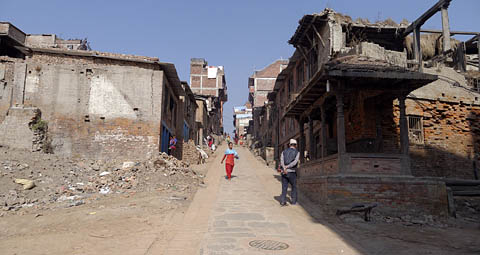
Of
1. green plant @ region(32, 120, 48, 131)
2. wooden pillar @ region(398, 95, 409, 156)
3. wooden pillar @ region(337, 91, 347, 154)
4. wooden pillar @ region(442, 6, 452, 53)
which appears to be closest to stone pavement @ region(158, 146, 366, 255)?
wooden pillar @ region(337, 91, 347, 154)

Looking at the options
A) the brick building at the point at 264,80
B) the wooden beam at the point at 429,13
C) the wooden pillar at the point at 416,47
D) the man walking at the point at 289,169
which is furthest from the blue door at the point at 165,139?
the brick building at the point at 264,80

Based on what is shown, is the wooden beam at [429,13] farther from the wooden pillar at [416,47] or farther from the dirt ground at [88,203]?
the dirt ground at [88,203]

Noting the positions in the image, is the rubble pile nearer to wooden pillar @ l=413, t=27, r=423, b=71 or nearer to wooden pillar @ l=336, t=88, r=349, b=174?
wooden pillar @ l=336, t=88, r=349, b=174

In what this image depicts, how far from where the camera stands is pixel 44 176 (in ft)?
42.3

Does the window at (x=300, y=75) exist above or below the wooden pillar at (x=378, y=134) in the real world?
above

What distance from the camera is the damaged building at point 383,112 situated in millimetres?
9352

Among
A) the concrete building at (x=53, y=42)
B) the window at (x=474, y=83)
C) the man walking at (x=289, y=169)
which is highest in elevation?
the concrete building at (x=53, y=42)

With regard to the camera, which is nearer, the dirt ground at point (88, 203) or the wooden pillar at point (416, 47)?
the dirt ground at point (88, 203)

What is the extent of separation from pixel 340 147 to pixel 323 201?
5.43 ft

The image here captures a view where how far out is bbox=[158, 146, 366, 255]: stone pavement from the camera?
570 cm

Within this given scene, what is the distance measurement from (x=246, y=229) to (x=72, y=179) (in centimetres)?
889

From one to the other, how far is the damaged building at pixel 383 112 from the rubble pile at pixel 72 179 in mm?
5287

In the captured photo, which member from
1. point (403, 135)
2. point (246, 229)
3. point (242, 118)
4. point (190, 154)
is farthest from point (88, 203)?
point (242, 118)

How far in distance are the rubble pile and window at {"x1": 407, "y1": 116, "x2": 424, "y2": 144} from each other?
30.2ft
